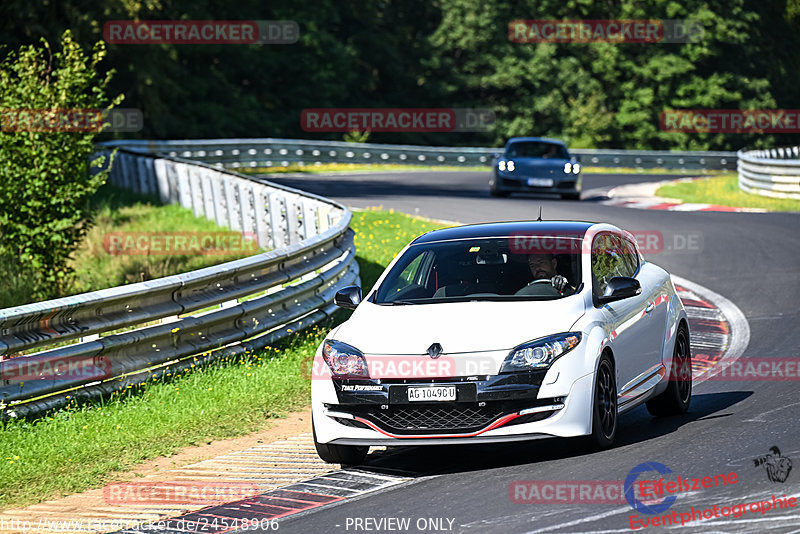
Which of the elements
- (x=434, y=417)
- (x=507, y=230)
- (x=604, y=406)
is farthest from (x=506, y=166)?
(x=434, y=417)

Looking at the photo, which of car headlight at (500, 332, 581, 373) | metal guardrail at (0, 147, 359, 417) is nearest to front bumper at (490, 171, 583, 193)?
metal guardrail at (0, 147, 359, 417)

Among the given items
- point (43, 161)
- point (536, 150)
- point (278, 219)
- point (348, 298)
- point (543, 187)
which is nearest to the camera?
point (348, 298)

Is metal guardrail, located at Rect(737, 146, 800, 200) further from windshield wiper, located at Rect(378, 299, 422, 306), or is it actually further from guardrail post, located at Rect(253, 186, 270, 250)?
windshield wiper, located at Rect(378, 299, 422, 306)

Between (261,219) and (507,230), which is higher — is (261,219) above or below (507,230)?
below

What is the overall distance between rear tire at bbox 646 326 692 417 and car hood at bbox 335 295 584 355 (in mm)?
1459

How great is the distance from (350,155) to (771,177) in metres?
20.8

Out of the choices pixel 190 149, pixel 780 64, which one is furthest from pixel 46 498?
pixel 780 64

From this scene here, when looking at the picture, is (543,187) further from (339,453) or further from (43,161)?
(339,453)

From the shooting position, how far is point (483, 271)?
8672mm

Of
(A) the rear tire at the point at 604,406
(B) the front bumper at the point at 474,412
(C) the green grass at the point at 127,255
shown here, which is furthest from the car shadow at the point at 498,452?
(C) the green grass at the point at 127,255

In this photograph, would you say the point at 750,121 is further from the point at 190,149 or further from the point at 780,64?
the point at 190,149

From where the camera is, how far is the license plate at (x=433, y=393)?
24.3 ft

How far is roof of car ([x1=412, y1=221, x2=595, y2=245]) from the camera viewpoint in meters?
9.07

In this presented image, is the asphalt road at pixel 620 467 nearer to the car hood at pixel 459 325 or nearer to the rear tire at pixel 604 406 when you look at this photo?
the rear tire at pixel 604 406
